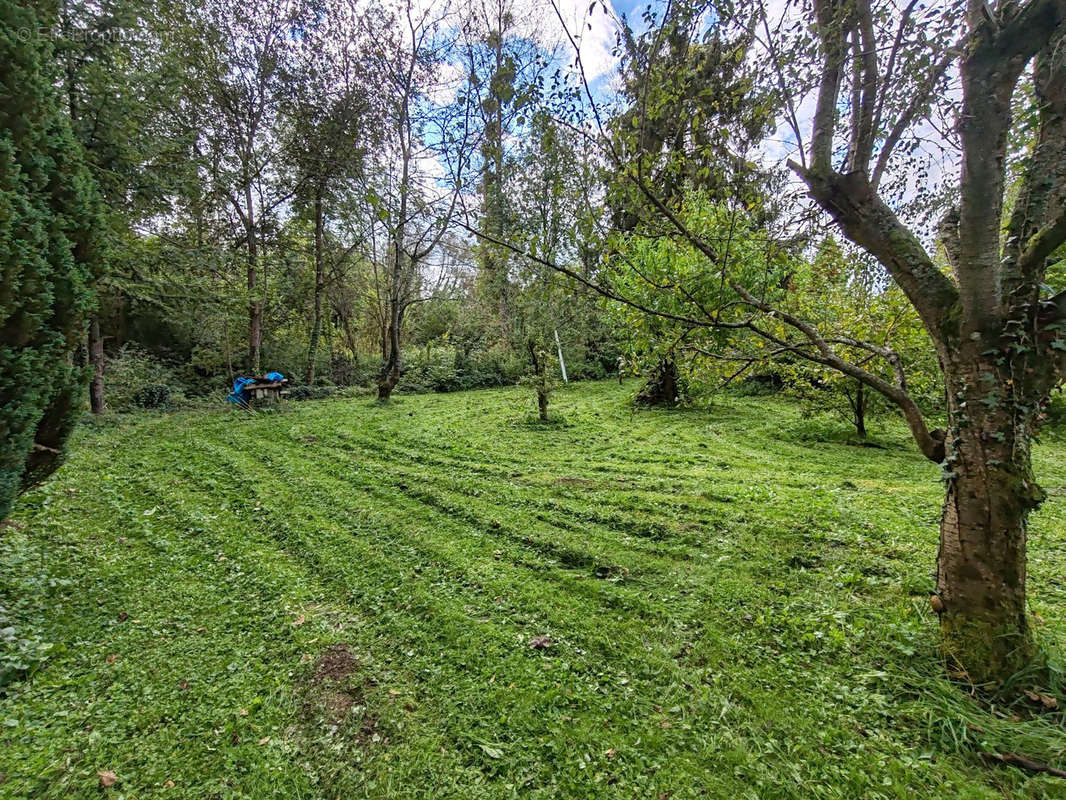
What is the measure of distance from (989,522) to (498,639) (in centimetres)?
265

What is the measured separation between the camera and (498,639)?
2.69 metres

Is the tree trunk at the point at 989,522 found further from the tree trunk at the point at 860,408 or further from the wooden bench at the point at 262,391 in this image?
the wooden bench at the point at 262,391

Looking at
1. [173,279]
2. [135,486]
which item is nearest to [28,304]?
[135,486]

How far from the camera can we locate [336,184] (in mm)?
12625

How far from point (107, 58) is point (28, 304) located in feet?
20.9

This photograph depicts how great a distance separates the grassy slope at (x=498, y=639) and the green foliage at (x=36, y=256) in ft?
3.50

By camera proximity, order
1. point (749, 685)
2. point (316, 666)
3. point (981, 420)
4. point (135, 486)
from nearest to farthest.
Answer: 1. point (981, 420)
2. point (749, 685)
3. point (316, 666)
4. point (135, 486)

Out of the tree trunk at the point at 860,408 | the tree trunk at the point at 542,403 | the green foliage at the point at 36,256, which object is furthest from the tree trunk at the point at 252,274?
the tree trunk at the point at 860,408

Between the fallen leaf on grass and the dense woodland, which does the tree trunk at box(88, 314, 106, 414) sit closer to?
the dense woodland

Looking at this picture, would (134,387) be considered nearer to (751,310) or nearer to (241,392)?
(241,392)

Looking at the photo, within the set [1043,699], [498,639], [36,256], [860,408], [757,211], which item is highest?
[757,211]

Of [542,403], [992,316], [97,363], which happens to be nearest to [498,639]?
[992,316]

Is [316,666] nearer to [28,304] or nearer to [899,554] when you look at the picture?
[28,304]

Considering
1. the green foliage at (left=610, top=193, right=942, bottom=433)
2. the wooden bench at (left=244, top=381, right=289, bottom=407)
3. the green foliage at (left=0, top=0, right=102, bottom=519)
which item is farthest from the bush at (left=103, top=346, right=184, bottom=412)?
the green foliage at (left=610, top=193, right=942, bottom=433)
